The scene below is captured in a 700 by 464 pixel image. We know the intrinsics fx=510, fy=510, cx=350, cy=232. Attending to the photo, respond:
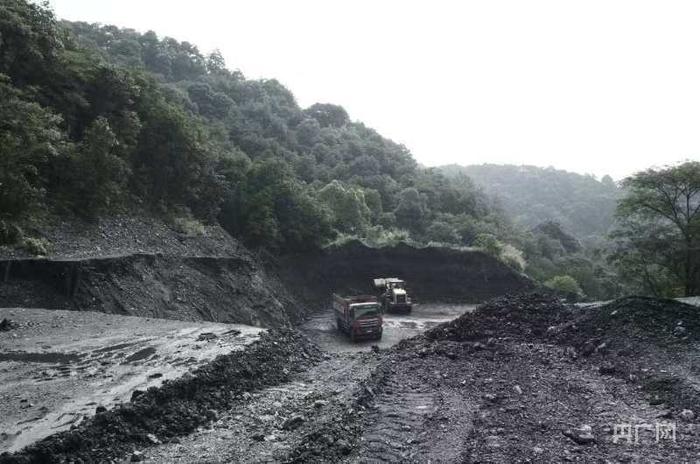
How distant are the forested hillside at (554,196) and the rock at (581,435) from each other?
7515 cm

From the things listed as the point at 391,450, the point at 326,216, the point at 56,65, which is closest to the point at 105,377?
the point at 391,450

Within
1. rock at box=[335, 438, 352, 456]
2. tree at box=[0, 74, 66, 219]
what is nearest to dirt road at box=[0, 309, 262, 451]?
rock at box=[335, 438, 352, 456]

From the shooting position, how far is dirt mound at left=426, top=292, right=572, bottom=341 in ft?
50.1

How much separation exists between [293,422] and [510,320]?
9.89 metres

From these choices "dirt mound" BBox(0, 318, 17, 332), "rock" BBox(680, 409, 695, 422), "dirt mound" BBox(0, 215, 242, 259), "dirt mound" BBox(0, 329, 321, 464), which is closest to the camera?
"dirt mound" BBox(0, 329, 321, 464)

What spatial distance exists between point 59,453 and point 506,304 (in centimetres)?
1390

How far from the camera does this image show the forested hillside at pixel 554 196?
9015 centimetres

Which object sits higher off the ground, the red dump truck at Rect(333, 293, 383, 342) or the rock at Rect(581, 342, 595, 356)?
the rock at Rect(581, 342, 595, 356)

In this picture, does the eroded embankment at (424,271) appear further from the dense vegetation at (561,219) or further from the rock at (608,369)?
the rock at (608,369)

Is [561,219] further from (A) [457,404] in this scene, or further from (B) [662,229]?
(A) [457,404]

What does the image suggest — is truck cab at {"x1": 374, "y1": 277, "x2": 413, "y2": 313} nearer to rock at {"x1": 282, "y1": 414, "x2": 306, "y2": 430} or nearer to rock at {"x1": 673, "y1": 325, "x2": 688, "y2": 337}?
rock at {"x1": 673, "y1": 325, "x2": 688, "y2": 337}

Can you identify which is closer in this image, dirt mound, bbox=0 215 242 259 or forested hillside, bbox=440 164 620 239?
dirt mound, bbox=0 215 242 259

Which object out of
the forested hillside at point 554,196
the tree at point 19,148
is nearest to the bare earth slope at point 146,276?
the tree at point 19,148

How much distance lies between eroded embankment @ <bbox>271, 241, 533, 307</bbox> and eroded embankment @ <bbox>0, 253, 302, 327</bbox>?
8480mm
